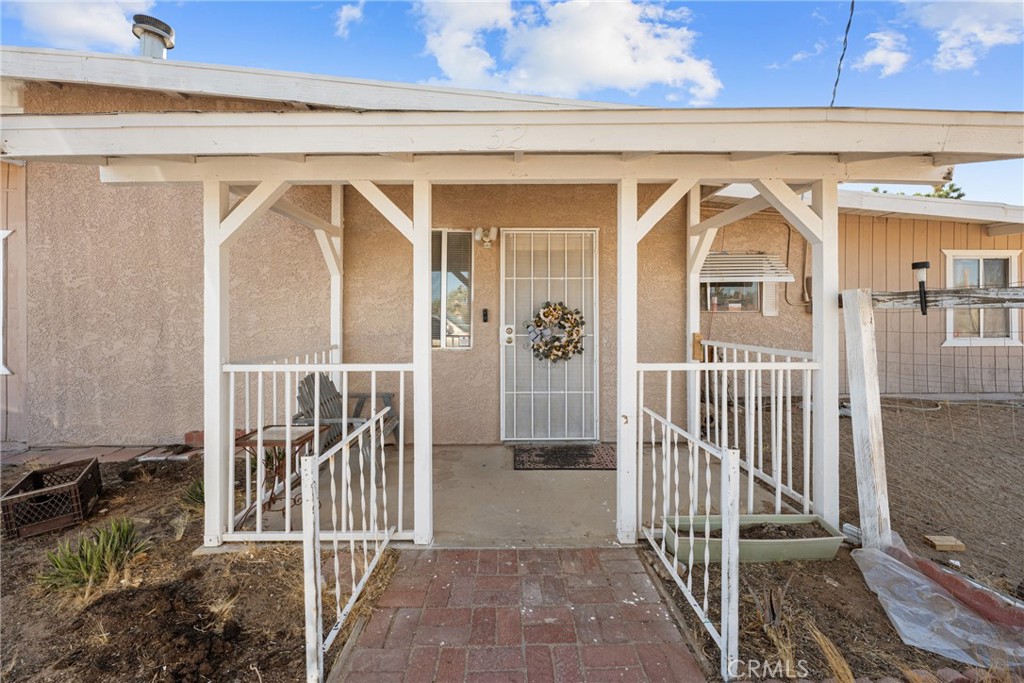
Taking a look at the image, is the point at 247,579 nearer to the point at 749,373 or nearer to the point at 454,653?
the point at 454,653

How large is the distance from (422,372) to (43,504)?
2.68m

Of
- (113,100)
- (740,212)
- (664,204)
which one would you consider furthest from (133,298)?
(740,212)

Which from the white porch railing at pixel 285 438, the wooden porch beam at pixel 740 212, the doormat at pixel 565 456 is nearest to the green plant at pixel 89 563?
the white porch railing at pixel 285 438

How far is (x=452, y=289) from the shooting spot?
4.53m

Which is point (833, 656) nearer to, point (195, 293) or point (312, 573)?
point (312, 573)

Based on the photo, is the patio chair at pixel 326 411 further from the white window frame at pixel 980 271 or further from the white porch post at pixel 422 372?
the white window frame at pixel 980 271

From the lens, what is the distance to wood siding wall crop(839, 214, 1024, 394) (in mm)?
5867

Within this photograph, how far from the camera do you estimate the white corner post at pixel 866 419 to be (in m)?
2.53

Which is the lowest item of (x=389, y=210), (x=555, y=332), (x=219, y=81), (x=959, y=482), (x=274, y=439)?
(x=959, y=482)

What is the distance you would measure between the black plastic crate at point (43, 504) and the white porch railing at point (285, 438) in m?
0.90

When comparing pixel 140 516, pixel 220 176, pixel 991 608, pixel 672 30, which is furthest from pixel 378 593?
pixel 672 30

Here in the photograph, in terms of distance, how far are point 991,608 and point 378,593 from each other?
269 cm

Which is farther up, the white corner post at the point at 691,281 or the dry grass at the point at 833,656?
the white corner post at the point at 691,281

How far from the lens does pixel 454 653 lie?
1.81 m
